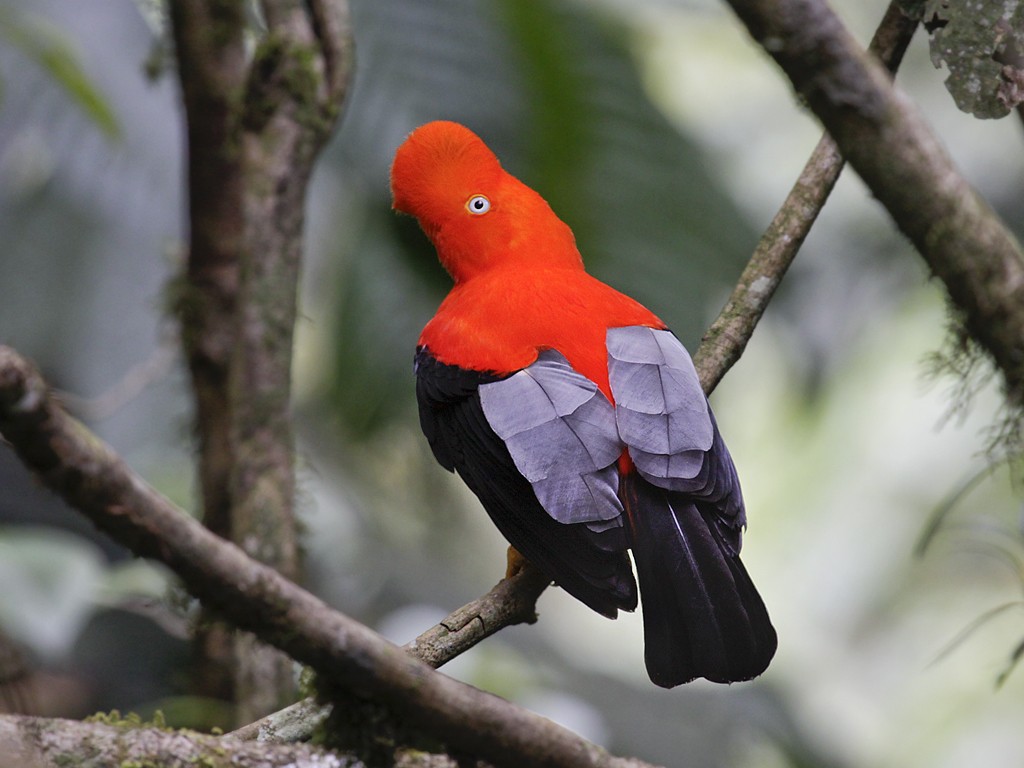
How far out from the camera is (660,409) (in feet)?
6.73

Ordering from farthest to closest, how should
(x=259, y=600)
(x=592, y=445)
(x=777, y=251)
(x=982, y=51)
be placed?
(x=777, y=251), (x=592, y=445), (x=982, y=51), (x=259, y=600)

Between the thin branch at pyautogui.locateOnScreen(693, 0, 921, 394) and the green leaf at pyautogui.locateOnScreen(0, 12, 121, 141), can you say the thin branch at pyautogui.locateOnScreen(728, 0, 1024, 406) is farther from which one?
the green leaf at pyautogui.locateOnScreen(0, 12, 121, 141)

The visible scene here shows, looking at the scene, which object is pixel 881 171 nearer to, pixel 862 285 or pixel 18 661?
pixel 18 661

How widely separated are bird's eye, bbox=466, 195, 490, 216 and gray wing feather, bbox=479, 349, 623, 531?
579mm

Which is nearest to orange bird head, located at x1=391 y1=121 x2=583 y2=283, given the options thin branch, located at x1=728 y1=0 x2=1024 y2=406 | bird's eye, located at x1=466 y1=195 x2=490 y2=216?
bird's eye, located at x1=466 y1=195 x2=490 y2=216

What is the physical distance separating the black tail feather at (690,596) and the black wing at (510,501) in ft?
0.15

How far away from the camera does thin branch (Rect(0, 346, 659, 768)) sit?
0.92 meters

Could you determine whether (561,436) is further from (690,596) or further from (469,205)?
(469,205)

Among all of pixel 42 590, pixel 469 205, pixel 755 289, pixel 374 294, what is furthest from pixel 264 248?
pixel 755 289

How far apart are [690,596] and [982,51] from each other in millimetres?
952

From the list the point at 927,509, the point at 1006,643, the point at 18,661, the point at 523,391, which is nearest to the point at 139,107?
the point at 523,391

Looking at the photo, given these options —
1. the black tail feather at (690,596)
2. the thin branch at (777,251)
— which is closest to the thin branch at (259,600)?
the black tail feather at (690,596)

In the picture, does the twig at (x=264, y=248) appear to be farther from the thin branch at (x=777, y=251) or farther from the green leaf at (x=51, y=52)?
the thin branch at (x=777, y=251)

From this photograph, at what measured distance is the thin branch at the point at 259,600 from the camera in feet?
3.03
